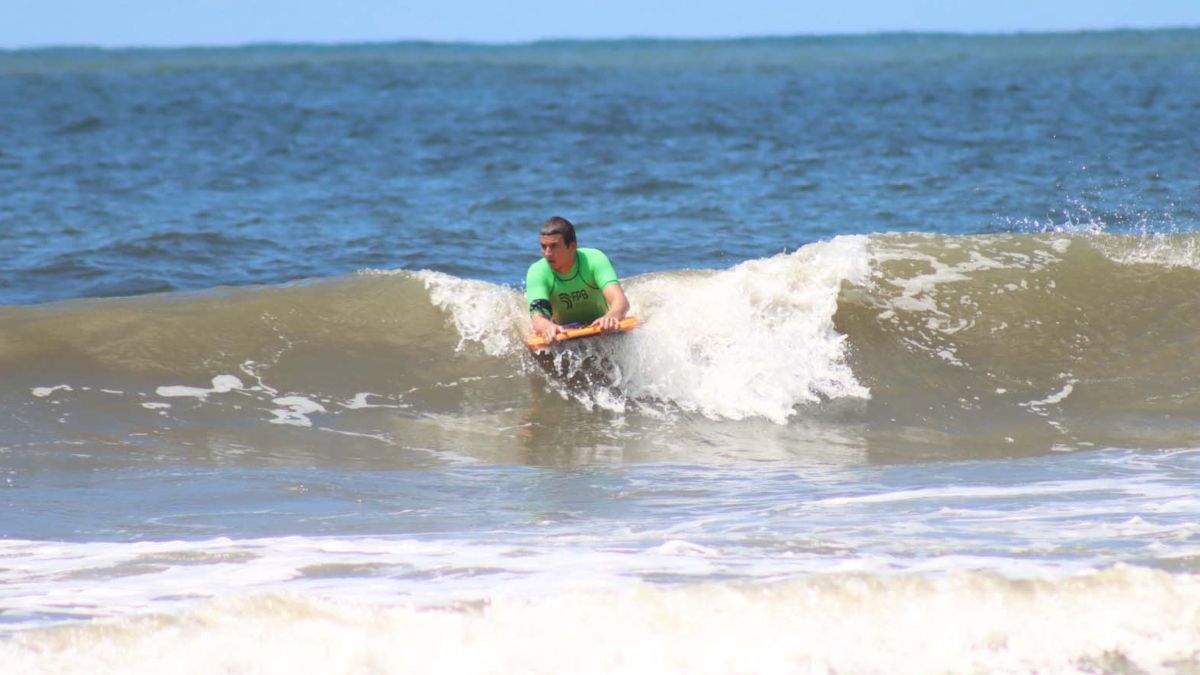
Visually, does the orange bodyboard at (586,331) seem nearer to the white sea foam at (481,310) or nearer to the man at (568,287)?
the man at (568,287)

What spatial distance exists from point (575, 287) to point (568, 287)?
2.0 inches

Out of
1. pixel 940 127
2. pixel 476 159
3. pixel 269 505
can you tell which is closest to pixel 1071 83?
pixel 940 127

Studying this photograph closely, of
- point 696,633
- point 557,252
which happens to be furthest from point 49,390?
point 696,633

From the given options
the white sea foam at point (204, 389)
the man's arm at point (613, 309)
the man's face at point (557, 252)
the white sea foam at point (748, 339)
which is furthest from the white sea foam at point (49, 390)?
the white sea foam at point (748, 339)

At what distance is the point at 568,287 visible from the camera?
1008 centimetres

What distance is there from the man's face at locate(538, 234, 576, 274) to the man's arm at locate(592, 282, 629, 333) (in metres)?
0.33

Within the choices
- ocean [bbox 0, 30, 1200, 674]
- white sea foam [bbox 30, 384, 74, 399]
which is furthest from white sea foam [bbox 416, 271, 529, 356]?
white sea foam [bbox 30, 384, 74, 399]

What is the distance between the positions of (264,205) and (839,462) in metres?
11.7

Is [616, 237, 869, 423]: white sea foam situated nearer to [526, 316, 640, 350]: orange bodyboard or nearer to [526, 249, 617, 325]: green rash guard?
[526, 249, 617, 325]: green rash guard

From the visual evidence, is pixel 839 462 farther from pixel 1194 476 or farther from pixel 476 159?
pixel 476 159

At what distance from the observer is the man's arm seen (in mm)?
9594

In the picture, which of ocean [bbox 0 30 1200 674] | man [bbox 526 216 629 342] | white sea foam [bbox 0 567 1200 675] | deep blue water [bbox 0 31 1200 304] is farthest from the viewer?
deep blue water [bbox 0 31 1200 304]

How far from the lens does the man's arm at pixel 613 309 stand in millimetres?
9594

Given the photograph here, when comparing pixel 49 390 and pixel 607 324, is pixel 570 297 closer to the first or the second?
pixel 607 324
